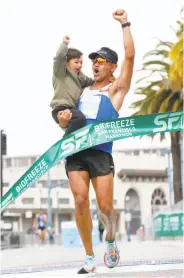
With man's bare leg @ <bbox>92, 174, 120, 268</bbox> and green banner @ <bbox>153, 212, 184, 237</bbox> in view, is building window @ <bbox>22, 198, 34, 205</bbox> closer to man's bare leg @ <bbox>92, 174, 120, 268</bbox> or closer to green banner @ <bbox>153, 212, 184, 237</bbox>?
green banner @ <bbox>153, 212, 184, 237</bbox>

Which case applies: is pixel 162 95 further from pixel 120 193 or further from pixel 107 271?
pixel 120 193

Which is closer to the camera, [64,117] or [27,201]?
[64,117]

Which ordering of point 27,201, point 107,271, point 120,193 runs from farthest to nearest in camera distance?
point 120,193 < point 27,201 < point 107,271

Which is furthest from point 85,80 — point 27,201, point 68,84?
point 27,201

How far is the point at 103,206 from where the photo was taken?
548 centimetres

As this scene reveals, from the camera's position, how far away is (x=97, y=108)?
5.48 meters

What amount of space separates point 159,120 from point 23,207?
323ft

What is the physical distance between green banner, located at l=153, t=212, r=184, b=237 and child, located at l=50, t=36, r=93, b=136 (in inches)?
1097

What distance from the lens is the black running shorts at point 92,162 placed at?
552cm

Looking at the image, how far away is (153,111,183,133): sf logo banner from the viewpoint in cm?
530

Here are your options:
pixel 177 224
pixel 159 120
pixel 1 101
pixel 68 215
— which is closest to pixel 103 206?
pixel 159 120

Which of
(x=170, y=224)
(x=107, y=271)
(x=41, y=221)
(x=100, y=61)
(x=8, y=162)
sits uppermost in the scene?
(x=8, y=162)

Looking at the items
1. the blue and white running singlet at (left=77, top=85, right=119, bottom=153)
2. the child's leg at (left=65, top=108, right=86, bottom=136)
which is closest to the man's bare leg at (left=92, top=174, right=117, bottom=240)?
the blue and white running singlet at (left=77, top=85, right=119, bottom=153)

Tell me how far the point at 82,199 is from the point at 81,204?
5 centimetres
